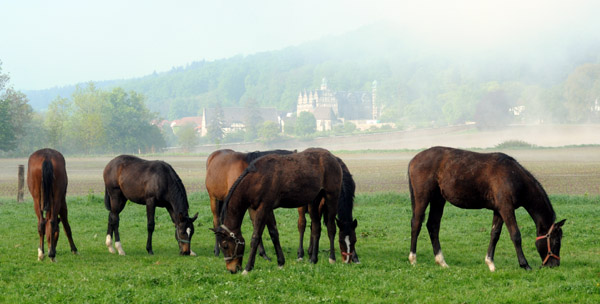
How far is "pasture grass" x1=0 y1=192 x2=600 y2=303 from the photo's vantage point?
8594 mm

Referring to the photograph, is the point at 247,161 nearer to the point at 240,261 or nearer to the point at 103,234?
the point at 240,261

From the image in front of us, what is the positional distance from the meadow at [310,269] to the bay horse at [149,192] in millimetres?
558

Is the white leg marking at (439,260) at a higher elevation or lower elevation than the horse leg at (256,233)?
lower

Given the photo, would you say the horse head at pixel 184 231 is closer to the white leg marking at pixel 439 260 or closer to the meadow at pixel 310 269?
the meadow at pixel 310 269

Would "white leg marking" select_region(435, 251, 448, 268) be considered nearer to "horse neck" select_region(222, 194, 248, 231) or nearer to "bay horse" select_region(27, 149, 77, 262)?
"horse neck" select_region(222, 194, 248, 231)

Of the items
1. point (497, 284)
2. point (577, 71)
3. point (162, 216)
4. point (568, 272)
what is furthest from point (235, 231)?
point (577, 71)

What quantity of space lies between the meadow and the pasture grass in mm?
21

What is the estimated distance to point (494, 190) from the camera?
11.0m

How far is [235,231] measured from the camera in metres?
10.8

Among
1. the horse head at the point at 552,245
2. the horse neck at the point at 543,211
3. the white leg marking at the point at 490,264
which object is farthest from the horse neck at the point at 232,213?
the horse head at the point at 552,245

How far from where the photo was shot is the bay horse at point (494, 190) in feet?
35.6

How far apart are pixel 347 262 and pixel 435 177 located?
8.48 ft

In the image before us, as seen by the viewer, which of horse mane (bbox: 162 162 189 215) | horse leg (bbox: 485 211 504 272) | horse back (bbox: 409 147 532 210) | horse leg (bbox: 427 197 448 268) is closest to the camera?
Result: horse back (bbox: 409 147 532 210)

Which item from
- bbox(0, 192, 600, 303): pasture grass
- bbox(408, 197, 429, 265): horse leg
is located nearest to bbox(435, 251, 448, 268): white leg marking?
bbox(0, 192, 600, 303): pasture grass
